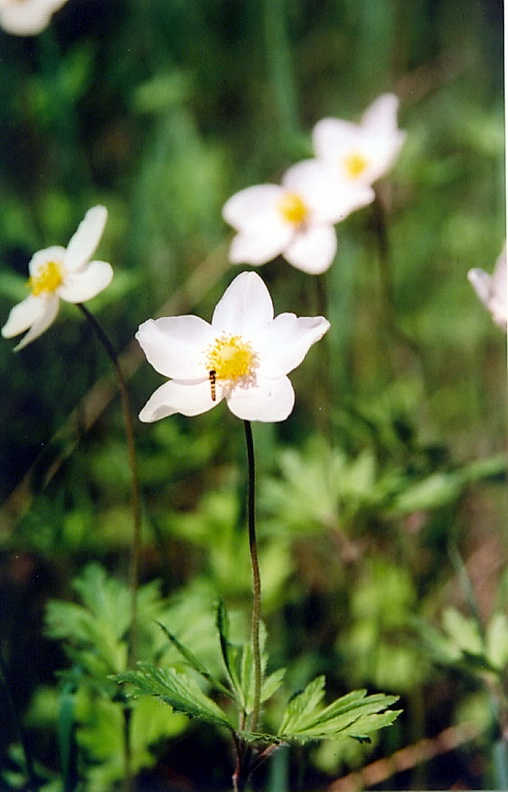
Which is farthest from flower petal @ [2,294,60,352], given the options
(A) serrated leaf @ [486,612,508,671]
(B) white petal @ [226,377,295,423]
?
(A) serrated leaf @ [486,612,508,671]

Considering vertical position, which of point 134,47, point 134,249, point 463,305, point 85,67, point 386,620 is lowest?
point 386,620

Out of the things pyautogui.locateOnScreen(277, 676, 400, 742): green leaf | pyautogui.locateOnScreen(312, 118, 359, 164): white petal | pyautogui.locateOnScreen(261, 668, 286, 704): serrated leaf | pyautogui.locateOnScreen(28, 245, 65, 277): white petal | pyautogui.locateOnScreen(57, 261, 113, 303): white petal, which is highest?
→ pyautogui.locateOnScreen(312, 118, 359, 164): white petal

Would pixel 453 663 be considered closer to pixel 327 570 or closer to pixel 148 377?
pixel 327 570

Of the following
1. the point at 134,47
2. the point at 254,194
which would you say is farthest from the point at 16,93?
the point at 254,194

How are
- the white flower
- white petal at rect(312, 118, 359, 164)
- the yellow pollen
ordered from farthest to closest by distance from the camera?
1. white petal at rect(312, 118, 359, 164)
2. the white flower
3. the yellow pollen

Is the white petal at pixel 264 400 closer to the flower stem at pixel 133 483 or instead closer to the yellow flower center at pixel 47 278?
the flower stem at pixel 133 483

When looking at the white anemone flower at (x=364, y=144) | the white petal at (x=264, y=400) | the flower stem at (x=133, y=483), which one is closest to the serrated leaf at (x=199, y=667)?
the flower stem at (x=133, y=483)

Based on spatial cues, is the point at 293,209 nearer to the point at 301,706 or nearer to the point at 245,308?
the point at 245,308

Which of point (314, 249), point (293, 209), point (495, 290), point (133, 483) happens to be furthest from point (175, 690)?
point (293, 209)

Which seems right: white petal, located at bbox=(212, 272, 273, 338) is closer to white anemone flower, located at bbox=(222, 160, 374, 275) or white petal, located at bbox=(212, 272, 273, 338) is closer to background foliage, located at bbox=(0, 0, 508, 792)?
white anemone flower, located at bbox=(222, 160, 374, 275)

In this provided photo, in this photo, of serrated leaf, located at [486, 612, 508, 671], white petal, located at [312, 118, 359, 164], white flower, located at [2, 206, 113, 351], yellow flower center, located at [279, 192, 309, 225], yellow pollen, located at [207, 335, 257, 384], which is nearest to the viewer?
yellow pollen, located at [207, 335, 257, 384]
